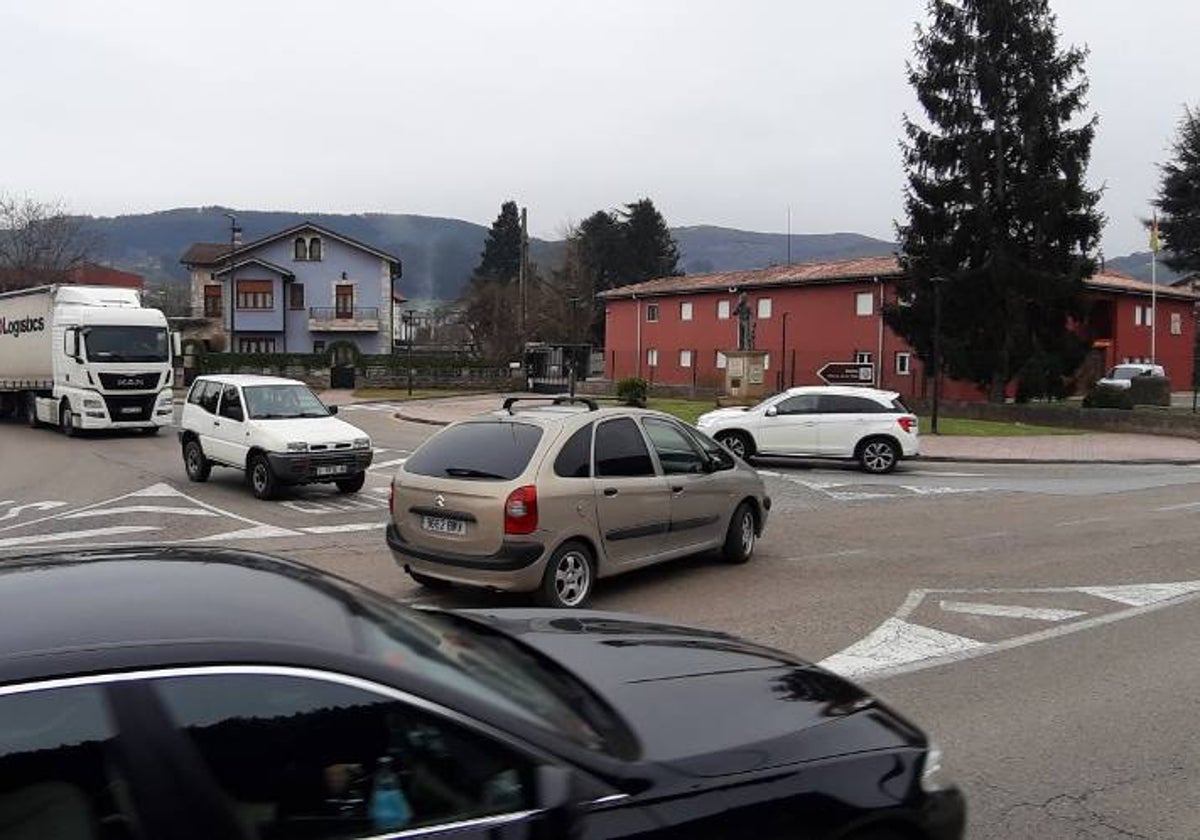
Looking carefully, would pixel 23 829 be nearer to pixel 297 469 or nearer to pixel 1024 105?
pixel 297 469

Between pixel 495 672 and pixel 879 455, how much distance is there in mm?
17518

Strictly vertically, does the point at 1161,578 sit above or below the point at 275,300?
below

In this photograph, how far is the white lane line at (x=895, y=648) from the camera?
6.63 m

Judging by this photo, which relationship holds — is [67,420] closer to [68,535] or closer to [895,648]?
[68,535]

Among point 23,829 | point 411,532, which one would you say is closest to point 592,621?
point 23,829

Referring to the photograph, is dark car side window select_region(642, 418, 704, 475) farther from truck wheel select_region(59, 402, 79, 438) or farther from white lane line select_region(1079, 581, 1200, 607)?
truck wheel select_region(59, 402, 79, 438)

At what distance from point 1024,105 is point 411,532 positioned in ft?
106

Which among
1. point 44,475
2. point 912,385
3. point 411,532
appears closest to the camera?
point 411,532

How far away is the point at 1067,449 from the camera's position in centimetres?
2475

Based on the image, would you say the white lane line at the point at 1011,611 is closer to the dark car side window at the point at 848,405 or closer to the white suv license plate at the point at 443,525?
the white suv license plate at the point at 443,525

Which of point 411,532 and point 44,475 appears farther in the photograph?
point 44,475

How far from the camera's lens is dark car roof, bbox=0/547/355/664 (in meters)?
2.27

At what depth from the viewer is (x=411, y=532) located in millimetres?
8242

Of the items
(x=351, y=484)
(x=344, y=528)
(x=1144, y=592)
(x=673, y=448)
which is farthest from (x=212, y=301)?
(x=1144, y=592)
